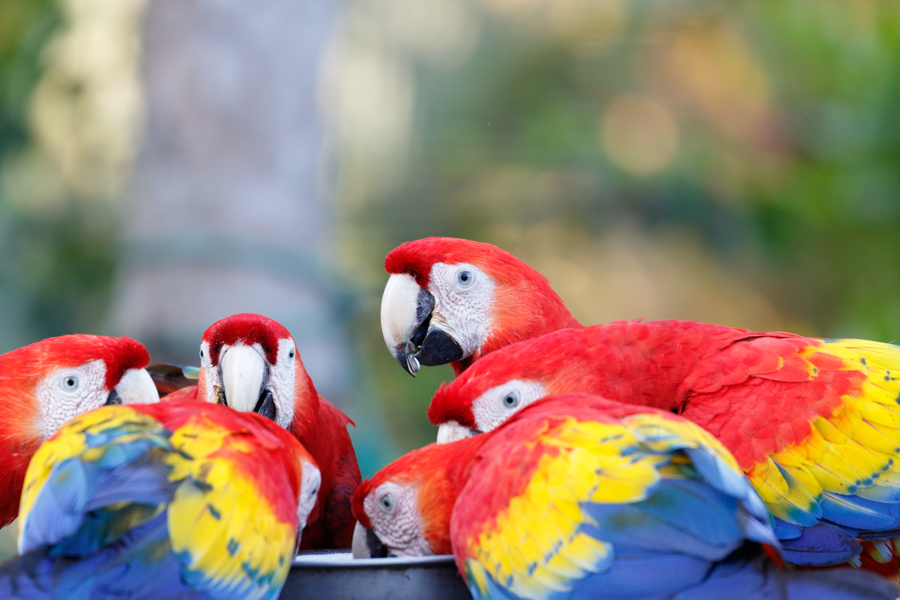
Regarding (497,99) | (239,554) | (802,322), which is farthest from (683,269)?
(239,554)

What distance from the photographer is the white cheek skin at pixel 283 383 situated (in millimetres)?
1020

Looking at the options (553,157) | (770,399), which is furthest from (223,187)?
(553,157)

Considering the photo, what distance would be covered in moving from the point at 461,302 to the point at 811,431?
1.78 feet

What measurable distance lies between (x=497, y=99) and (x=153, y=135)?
3738mm

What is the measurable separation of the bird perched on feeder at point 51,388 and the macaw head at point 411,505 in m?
0.38

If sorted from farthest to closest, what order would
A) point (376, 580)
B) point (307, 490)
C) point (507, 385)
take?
point (507, 385)
point (307, 490)
point (376, 580)

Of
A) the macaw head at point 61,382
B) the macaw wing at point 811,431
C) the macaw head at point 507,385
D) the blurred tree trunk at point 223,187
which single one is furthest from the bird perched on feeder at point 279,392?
the blurred tree trunk at point 223,187

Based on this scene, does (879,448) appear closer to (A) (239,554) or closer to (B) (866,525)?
(B) (866,525)

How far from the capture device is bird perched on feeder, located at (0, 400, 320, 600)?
61 centimetres

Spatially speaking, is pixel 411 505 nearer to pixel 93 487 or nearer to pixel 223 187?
pixel 93 487

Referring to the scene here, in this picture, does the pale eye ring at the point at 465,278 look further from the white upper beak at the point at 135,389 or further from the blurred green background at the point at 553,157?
the blurred green background at the point at 553,157

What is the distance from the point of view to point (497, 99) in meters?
5.52

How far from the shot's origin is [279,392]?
102cm

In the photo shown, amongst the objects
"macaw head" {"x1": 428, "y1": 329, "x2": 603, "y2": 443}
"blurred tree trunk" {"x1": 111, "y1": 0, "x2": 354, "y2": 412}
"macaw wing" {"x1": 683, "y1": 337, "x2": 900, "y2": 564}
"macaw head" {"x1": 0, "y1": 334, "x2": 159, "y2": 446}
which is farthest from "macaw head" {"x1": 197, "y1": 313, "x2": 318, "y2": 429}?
"blurred tree trunk" {"x1": 111, "y1": 0, "x2": 354, "y2": 412}
